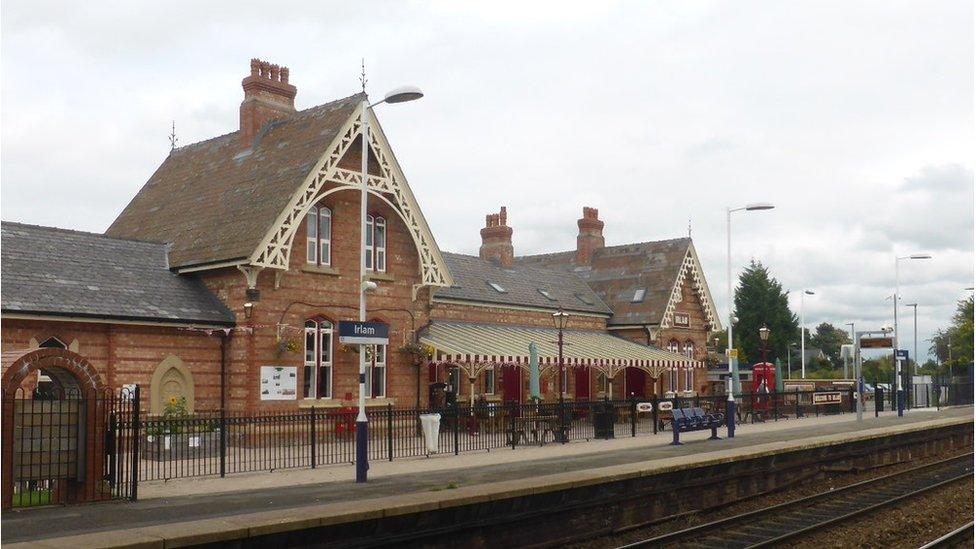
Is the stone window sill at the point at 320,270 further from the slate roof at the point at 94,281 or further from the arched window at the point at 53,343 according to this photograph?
the arched window at the point at 53,343

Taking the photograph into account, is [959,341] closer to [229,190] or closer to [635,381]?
[635,381]

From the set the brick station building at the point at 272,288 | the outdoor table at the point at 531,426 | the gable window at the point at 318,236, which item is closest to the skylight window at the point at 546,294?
the brick station building at the point at 272,288

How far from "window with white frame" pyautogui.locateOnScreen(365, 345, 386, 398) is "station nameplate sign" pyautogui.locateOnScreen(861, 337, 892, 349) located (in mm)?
17786

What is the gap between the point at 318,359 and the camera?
28.2 m

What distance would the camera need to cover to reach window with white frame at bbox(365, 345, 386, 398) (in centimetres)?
2965


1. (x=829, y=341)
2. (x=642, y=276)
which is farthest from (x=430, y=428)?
(x=829, y=341)

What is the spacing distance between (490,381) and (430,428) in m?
14.0

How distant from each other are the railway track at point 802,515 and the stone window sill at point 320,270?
49.9ft

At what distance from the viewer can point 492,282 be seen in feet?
129

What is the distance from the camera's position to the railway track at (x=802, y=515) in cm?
1431

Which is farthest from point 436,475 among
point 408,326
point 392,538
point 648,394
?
point 648,394

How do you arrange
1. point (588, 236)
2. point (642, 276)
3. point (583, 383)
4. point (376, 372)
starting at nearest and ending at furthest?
point (376, 372)
point (583, 383)
point (642, 276)
point (588, 236)

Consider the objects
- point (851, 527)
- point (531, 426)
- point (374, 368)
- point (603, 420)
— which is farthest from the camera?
point (374, 368)

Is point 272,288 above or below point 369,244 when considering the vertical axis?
below
